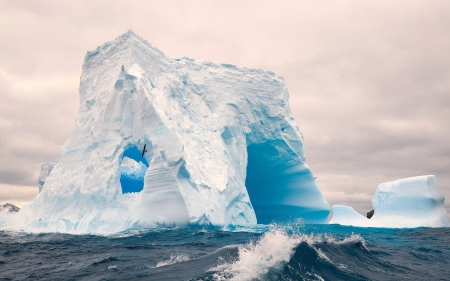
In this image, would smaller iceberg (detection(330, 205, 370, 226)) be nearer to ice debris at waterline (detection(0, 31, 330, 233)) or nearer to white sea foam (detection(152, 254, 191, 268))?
ice debris at waterline (detection(0, 31, 330, 233))

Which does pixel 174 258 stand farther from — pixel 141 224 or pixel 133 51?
pixel 133 51

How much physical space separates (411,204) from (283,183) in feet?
22.4

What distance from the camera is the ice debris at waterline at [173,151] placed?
14625mm

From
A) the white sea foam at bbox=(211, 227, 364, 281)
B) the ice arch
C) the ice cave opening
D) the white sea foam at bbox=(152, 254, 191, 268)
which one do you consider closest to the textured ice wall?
the ice cave opening

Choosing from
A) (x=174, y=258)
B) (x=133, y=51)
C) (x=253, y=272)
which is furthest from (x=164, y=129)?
(x=253, y=272)

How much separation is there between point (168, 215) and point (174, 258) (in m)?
6.72

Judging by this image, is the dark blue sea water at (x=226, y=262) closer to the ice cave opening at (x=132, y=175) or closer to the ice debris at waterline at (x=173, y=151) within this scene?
the ice debris at waterline at (x=173, y=151)

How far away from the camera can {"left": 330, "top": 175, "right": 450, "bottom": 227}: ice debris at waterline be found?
20.2 m

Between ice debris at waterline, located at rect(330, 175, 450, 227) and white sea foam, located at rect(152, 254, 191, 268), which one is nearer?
white sea foam, located at rect(152, 254, 191, 268)

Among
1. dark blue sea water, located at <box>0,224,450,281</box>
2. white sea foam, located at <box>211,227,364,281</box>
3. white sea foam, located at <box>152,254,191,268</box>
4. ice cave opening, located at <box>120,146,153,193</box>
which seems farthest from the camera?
ice cave opening, located at <box>120,146,153,193</box>

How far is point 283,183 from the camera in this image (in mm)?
21250

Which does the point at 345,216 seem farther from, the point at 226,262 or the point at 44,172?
the point at 44,172

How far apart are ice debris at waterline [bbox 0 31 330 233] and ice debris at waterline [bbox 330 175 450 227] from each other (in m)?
3.61

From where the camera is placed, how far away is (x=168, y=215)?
14.0 meters
